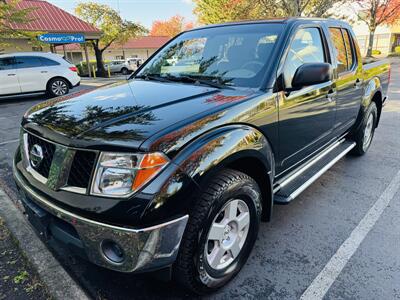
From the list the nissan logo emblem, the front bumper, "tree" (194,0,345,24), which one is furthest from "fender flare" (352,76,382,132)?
"tree" (194,0,345,24)

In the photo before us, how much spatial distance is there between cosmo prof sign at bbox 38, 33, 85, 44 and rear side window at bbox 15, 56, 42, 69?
711cm

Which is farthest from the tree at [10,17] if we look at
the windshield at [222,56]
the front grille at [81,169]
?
the front grille at [81,169]

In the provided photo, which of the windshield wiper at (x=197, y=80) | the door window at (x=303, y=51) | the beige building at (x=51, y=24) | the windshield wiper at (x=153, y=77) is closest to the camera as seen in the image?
the windshield wiper at (x=197, y=80)

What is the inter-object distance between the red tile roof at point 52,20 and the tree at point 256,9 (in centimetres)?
793

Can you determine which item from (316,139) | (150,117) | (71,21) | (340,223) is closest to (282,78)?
(316,139)

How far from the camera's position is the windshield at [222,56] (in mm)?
2719

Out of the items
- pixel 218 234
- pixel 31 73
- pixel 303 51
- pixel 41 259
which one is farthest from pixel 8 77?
pixel 218 234

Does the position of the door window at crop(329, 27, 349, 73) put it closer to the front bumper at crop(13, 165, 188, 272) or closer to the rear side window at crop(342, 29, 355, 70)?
the rear side window at crop(342, 29, 355, 70)

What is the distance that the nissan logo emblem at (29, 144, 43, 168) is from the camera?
213cm

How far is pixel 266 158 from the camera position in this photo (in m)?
2.41

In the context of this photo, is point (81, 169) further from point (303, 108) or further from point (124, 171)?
point (303, 108)

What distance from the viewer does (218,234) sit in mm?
2129

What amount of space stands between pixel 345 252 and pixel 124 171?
2022 mm

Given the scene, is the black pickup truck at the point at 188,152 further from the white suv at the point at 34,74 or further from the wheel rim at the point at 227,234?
the white suv at the point at 34,74
